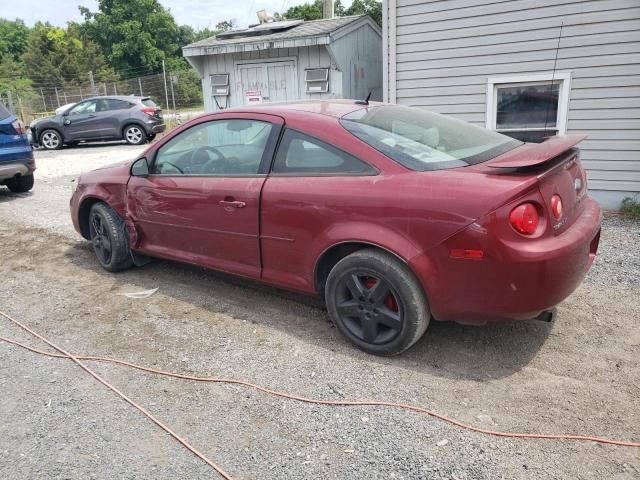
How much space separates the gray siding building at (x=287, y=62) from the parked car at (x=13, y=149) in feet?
13.9

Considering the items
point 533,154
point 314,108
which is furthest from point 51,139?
point 533,154

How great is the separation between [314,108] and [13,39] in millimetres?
79485

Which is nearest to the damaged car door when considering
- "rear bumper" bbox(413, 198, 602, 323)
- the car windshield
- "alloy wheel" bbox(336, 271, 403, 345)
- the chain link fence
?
the car windshield

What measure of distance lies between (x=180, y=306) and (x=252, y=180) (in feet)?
4.04

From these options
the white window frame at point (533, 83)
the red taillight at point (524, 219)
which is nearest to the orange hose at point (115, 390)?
the red taillight at point (524, 219)

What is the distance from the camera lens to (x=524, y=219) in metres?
2.57

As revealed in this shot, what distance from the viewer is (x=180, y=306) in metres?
3.99

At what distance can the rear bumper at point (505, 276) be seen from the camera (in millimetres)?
2559

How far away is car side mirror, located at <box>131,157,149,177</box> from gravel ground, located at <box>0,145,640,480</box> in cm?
99

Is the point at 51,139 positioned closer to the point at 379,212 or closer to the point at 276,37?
the point at 276,37

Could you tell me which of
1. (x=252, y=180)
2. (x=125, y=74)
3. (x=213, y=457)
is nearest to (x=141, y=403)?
(x=213, y=457)

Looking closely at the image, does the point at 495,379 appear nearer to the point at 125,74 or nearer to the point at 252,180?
the point at 252,180

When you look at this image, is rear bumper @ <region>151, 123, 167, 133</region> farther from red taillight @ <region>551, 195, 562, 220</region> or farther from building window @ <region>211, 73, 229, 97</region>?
red taillight @ <region>551, 195, 562, 220</region>

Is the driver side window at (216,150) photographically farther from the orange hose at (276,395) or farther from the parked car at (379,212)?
the orange hose at (276,395)
